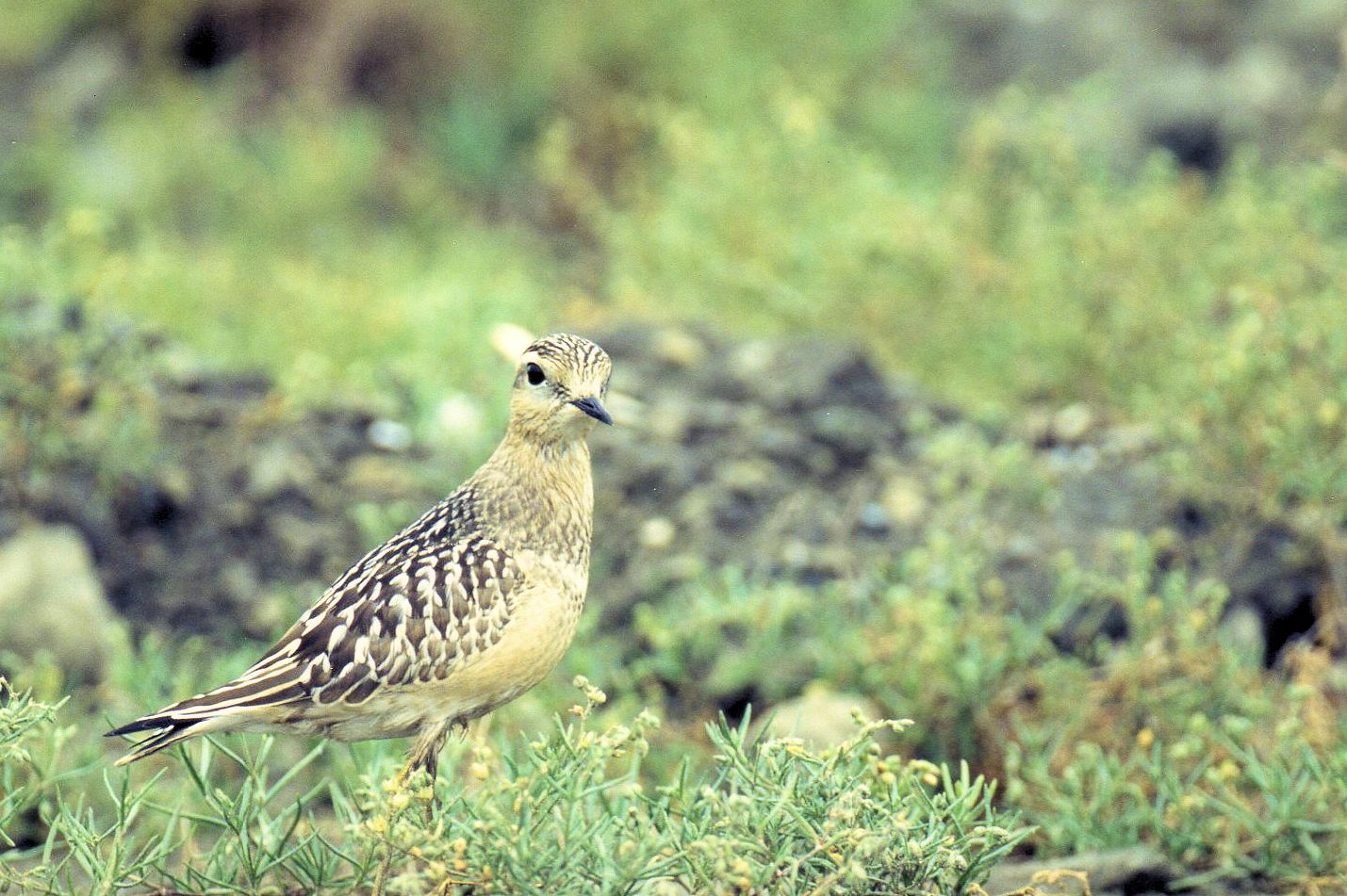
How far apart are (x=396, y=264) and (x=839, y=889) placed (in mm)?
8085

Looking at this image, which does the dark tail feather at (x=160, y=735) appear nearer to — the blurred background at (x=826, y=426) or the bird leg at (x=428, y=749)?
the bird leg at (x=428, y=749)

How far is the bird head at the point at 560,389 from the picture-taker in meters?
4.45

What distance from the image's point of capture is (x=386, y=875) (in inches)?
165

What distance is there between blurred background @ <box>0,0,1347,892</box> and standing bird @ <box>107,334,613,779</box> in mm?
626

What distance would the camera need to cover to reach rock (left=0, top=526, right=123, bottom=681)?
21.0 ft

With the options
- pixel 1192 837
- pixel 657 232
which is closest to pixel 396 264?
pixel 657 232

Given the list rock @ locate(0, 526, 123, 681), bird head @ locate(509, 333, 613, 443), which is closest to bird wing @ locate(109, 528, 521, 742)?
bird head @ locate(509, 333, 613, 443)

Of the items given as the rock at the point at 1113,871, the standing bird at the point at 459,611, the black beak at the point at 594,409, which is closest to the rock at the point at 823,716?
the rock at the point at 1113,871

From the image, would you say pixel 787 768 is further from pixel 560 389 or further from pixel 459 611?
pixel 560 389

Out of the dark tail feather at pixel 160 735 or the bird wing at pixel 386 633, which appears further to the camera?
the bird wing at pixel 386 633

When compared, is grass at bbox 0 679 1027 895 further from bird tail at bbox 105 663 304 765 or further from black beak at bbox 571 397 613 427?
black beak at bbox 571 397 613 427

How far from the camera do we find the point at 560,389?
14.8ft

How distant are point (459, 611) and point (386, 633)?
177 millimetres

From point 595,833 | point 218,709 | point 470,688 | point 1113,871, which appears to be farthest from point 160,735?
point 1113,871
